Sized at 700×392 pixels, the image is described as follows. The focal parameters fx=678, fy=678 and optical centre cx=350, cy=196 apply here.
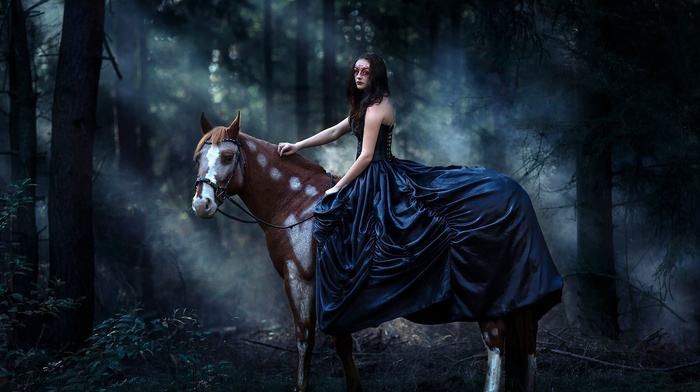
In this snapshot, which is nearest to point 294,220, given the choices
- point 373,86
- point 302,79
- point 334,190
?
point 334,190

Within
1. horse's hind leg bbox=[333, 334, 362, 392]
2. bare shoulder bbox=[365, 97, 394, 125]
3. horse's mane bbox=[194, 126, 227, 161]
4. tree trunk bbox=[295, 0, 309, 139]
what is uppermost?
tree trunk bbox=[295, 0, 309, 139]

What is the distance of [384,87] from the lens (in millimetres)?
5523

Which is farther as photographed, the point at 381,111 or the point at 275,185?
the point at 275,185

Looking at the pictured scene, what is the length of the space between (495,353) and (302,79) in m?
10.1

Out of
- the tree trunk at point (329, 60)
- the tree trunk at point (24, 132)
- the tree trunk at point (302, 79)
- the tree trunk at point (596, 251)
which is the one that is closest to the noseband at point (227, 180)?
the tree trunk at point (24, 132)

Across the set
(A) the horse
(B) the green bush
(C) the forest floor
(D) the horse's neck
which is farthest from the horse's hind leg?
(D) the horse's neck

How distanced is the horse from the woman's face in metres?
0.97

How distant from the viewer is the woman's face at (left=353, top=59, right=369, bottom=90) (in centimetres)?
550

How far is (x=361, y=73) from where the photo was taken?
5.52m

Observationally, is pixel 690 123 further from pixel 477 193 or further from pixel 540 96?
pixel 477 193

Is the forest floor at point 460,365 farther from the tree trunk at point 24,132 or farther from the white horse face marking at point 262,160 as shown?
the tree trunk at point 24,132

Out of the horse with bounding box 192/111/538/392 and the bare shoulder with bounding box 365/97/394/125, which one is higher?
the bare shoulder with bounding box 365/97/394/125

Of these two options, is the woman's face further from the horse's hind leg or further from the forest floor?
the forest floor

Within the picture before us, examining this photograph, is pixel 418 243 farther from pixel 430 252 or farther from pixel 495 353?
pixel 495 353
